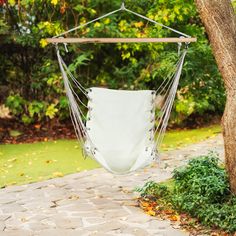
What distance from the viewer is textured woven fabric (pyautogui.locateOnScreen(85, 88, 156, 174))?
149 inches

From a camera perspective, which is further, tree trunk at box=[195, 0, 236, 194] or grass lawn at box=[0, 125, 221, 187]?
grass lawn at box=[0, 125, 221, 187]

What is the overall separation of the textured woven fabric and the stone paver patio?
1.18 ft

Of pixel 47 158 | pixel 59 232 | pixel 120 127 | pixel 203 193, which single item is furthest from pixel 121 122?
pixel 47 158

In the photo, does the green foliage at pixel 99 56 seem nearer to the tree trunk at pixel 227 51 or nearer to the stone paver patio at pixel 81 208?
the stone paver patio at pixel 81 208

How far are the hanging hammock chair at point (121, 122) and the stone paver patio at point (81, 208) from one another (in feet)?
1.15

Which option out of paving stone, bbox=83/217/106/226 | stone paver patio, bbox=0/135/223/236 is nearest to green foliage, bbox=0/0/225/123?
stone paver patio, bbox=0/135/223/236

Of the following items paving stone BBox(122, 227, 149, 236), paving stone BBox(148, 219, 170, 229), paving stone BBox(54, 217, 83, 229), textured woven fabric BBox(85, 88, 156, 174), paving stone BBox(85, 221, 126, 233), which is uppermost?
textured woven fabric BBox(85, 88, 156, 174)

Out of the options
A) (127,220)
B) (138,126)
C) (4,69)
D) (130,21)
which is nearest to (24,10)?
(4,69)

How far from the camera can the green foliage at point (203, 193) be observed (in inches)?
128

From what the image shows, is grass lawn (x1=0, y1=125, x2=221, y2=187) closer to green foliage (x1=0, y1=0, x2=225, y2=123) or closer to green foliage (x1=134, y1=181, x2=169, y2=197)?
green foliage (x1=0, y1=0, x2=225, y2=123)

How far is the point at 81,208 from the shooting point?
12.2ft

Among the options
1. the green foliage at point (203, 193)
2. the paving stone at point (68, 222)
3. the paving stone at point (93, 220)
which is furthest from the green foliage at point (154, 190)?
the paving stone at point (68, 222)

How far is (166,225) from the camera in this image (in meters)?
3.32

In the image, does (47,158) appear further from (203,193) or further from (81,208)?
(203,193)
